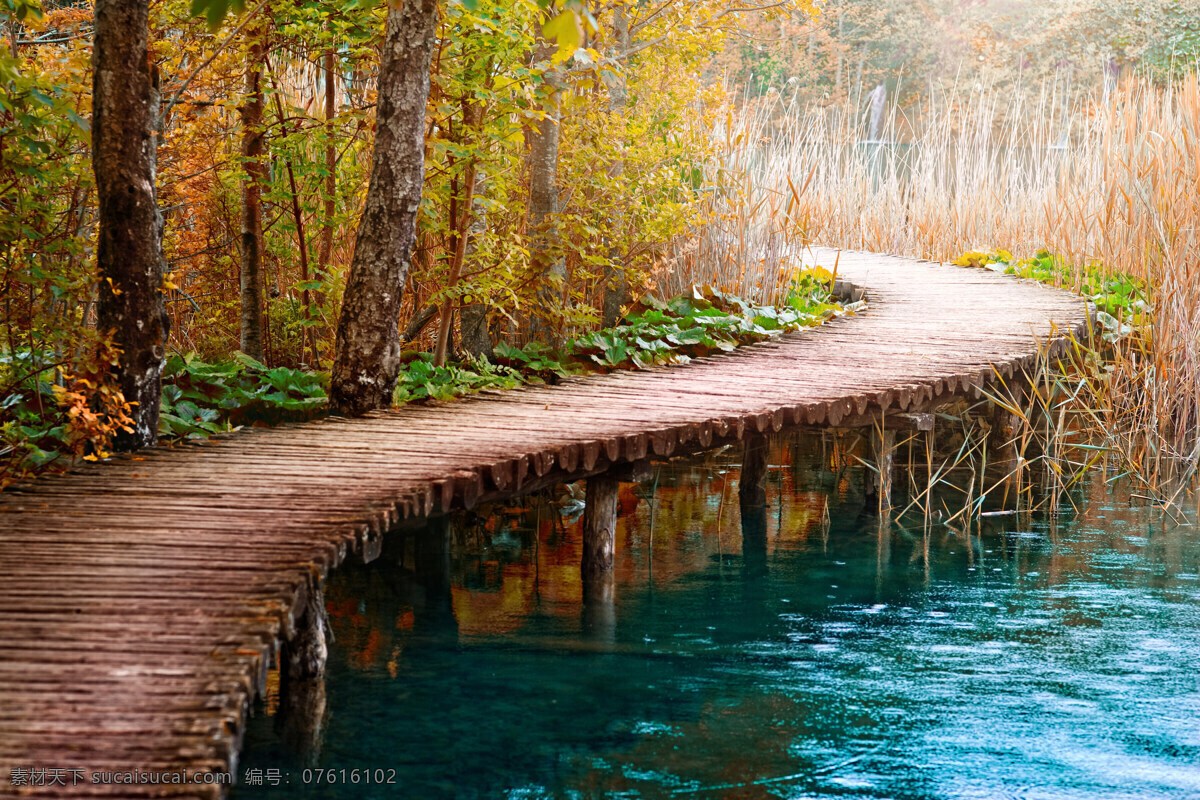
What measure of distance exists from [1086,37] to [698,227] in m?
14.4

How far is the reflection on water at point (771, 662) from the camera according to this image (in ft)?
11.4

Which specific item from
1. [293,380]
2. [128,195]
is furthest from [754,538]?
[128,195]

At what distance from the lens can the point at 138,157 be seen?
4.04 m

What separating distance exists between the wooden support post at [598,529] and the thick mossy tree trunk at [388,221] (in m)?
1.07

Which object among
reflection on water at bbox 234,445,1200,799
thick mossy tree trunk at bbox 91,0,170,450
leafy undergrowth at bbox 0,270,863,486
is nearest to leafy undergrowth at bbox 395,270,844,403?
leafy undergrowth at bbox 0,270,863,486

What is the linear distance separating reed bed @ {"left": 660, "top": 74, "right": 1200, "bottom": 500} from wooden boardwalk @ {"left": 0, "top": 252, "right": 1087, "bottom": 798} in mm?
624

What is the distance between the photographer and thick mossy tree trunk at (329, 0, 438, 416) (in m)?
4.69

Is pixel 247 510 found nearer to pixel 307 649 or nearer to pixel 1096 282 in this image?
pixel 307 649

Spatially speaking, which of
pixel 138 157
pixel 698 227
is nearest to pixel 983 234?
pixel 698 227

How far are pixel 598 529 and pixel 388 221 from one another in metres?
1.67

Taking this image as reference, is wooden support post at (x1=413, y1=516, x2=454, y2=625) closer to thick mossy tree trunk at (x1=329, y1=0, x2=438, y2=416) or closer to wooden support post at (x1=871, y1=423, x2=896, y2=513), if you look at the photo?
thick mossy tree trunk at (x1=329, y1=0, x2=438, y2=416)

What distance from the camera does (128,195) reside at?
13.3 feet

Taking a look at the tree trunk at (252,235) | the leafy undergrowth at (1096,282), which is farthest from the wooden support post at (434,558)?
the leafy undergrowth at (1096,282)

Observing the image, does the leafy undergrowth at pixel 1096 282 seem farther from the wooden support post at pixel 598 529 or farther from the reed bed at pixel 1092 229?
the wooden support post at pixel 598 529
